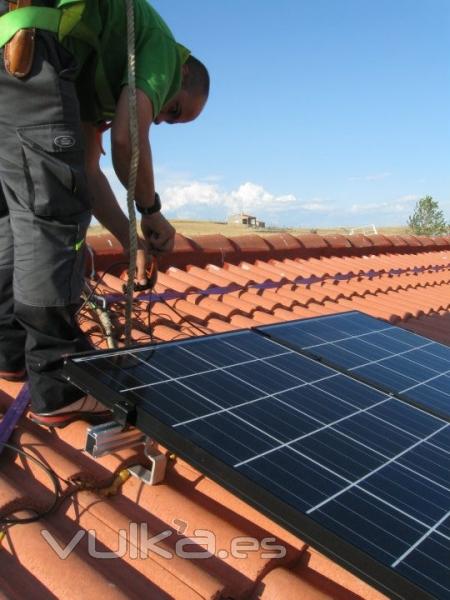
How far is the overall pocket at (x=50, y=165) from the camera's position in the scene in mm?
1794

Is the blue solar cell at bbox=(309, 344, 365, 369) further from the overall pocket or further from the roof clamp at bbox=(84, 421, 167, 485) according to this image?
the overall pocket

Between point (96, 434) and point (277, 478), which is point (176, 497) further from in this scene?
point (277, 478)

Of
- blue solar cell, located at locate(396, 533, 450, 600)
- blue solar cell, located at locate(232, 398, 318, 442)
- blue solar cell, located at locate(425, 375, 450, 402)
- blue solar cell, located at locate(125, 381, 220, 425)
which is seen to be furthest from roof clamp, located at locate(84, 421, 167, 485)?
blue solar cell, located at locate(425, 375, 450, 402)

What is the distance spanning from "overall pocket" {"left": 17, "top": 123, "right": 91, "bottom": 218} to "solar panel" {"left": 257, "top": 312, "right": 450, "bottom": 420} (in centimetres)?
100

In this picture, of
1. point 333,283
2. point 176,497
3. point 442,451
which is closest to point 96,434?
point 176,497

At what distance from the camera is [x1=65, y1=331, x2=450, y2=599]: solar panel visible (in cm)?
118

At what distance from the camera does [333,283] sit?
5.30 meters

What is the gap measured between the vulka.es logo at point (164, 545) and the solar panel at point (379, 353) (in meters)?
0.77

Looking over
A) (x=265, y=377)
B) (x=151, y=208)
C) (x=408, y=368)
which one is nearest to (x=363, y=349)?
(x=408, y=368)

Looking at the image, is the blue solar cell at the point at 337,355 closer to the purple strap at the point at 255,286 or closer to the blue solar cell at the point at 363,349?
the blue solar cell at the point at 363,349

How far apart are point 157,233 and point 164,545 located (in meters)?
1.26

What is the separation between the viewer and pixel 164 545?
1.60 meters

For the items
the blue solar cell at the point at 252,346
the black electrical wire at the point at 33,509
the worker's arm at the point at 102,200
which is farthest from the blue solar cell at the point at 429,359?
the black electrical wire at the point at 33,509

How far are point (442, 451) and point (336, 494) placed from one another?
0.56 m
